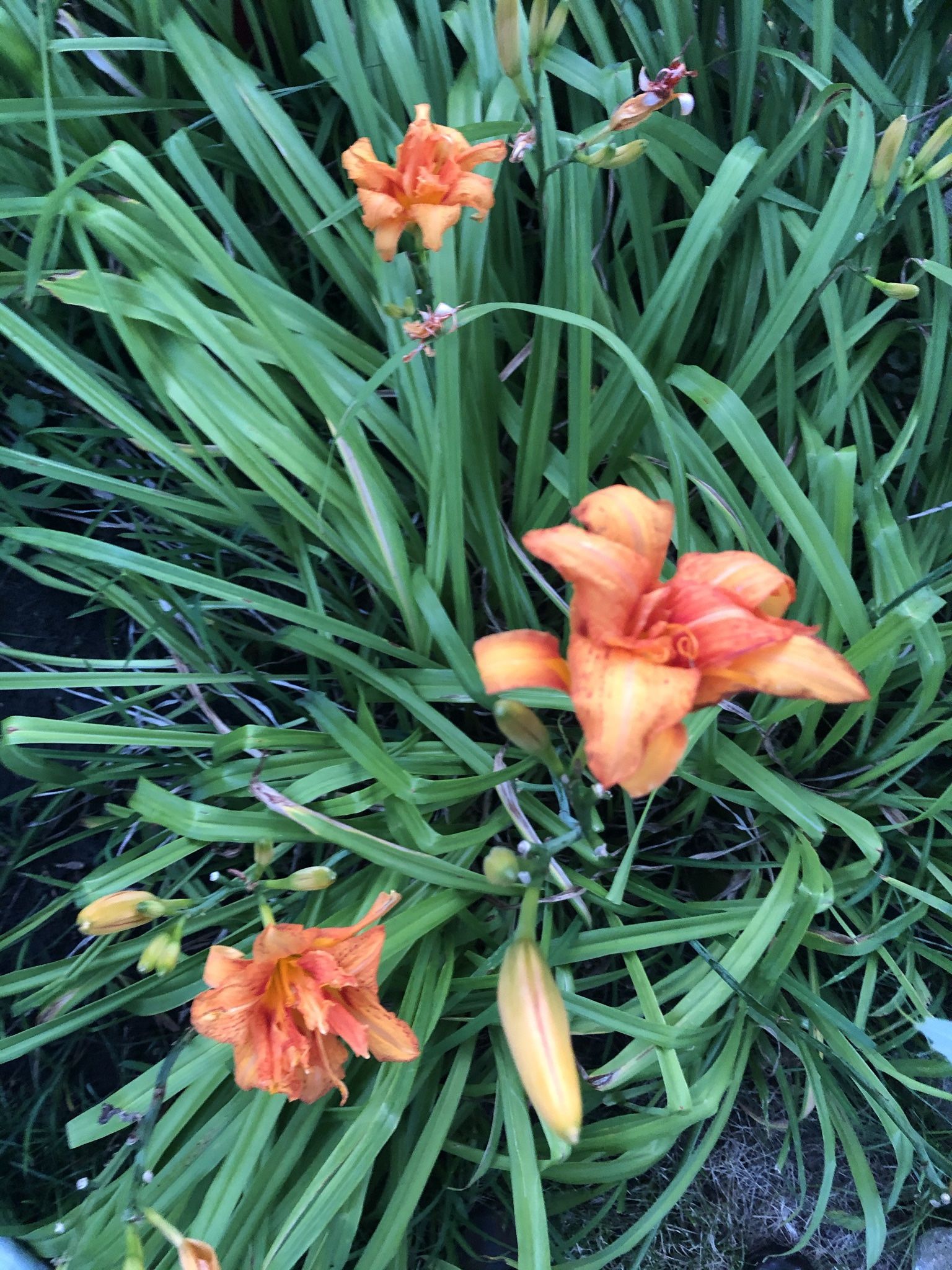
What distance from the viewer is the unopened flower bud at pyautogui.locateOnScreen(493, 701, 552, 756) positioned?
0.76 m

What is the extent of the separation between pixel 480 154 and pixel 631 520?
484 millimetres

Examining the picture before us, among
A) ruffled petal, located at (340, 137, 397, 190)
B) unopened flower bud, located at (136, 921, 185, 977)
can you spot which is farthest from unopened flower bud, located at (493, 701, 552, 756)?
ruffled petal, located at (340, 137, 397, 190)

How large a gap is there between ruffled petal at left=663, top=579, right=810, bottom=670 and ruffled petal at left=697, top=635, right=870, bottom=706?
0.03 feet

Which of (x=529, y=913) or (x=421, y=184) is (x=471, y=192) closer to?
(x=421, y=184)

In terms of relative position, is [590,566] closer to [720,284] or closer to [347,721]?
[347,721]

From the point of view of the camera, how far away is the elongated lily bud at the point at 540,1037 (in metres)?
0.69

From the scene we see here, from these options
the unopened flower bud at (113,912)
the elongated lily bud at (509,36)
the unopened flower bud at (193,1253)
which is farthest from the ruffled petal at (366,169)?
the unopened flower bud at (193,1253)

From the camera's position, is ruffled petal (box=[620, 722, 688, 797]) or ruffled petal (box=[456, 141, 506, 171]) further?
ruffled petal (box=[456, 141, 506, 171])

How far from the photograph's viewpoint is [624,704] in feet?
1.86

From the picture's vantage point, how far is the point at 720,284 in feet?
4.29

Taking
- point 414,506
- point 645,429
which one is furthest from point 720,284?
point 414,506

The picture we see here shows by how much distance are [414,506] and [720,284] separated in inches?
24.1

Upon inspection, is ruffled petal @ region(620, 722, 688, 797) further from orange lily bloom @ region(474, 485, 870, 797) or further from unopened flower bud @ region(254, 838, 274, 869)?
unopened flower bud @ region(254, 838, 274, 869)

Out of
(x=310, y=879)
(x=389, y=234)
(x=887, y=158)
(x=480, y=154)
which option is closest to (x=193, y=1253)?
(x=310, y=879)
